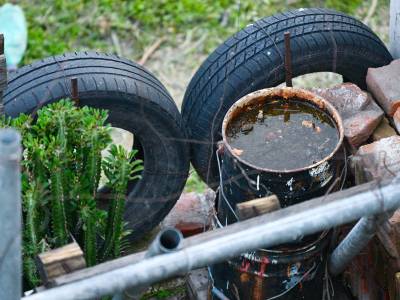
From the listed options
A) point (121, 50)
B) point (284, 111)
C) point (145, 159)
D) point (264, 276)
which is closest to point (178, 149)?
point (145, 159)

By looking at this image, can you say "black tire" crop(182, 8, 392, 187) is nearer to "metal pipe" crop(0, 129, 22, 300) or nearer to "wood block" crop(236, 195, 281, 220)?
"wood block" crop(236, 195, 281, 220)

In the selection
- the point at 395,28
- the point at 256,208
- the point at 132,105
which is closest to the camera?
the point at 256,208

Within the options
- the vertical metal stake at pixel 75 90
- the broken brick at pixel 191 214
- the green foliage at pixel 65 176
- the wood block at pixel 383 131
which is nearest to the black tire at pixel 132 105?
the vertical metal stake at pixel 75 90

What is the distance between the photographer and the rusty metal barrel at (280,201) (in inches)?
142

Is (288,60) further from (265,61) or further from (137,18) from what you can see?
(137,18)

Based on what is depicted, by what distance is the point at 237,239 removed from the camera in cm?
273

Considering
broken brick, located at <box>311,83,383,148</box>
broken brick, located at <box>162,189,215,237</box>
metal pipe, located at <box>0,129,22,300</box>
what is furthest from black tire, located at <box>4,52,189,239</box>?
metal pipe, located at <box>0,129,22,300</box>

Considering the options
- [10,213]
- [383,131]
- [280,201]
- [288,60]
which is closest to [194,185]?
[288,60]

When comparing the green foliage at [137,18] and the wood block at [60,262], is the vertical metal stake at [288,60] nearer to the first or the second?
the wood block at [60,262]

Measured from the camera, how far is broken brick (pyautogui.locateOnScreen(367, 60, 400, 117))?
443 cm

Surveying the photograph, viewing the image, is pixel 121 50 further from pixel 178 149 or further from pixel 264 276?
pixel 264 276

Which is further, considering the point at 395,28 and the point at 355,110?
the point at 395,28

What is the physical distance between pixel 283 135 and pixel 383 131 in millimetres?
693

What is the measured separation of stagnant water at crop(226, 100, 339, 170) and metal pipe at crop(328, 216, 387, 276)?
0.41 metres
